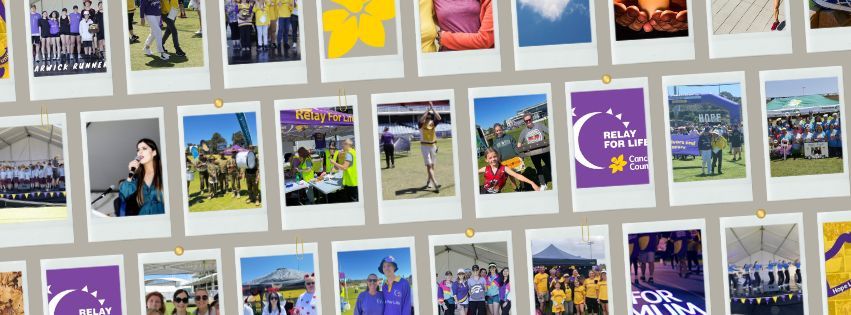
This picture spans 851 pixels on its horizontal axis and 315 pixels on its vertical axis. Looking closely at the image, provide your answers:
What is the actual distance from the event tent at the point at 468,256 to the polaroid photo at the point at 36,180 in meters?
4.36

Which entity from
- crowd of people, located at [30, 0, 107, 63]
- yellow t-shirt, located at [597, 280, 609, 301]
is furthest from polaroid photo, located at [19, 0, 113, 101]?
yellow t-shirt, located at [597, 280, 609, 301]

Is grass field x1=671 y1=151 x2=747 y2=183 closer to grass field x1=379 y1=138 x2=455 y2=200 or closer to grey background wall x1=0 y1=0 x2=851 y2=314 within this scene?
grey background wall x1=0 y1=0 x2=851 y2=314

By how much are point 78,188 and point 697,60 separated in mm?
7433

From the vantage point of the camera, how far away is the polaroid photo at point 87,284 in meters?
18.5

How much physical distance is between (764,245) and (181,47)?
728 centimetres

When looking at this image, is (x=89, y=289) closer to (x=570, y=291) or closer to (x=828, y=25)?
(x=570, y=291)

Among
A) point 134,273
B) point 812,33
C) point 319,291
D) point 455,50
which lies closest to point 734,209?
point 812,33

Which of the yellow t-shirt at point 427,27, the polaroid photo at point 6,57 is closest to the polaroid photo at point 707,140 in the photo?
the yellow t-shirt at point 427,27

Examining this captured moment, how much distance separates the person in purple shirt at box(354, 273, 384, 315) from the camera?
18.5 m

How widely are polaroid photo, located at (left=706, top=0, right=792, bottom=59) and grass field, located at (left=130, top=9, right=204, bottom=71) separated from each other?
19.7ft

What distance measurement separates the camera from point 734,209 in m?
18.5

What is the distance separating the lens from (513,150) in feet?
60.6

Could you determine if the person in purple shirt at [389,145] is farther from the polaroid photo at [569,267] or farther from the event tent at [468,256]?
the polaroid photo at [569,267]

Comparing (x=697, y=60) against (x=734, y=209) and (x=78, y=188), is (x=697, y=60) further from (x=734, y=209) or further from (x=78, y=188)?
(x=78, y=188)
